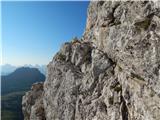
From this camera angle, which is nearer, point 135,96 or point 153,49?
point 153,49

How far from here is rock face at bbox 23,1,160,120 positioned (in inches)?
1421

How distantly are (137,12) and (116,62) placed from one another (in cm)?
985

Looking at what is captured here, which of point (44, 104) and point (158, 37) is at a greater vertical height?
point (158, 37)

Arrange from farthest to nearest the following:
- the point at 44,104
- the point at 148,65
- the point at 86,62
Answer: the point at 44,104, the point at 86,62, the point at 148,65

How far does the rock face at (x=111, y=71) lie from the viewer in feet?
118

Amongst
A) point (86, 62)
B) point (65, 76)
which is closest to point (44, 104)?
point (65, 76)

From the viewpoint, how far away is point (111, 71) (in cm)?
4712

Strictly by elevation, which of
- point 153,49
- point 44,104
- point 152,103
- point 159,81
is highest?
point 153,49

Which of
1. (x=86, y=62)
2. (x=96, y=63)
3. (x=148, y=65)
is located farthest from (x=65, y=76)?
(x=148, y=65)

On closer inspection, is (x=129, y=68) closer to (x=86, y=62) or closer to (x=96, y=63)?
(x=96, y=63)

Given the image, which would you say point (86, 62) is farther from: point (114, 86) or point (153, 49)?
point (153, 49)

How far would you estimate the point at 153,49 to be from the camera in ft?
115

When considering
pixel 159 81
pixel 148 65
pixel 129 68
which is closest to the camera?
pixel 159 81

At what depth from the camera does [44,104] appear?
6309 centimetres
